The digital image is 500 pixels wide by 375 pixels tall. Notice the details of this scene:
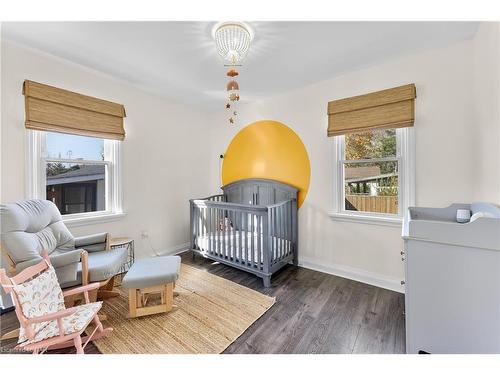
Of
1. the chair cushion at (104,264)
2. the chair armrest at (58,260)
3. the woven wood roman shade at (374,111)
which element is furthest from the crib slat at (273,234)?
the chair armrest at (58,260)

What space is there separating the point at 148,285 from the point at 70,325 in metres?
0.54

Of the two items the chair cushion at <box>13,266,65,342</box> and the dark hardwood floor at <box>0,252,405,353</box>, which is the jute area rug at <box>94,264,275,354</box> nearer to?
the dark hardwood floor at <box>0,252,405,353</box>

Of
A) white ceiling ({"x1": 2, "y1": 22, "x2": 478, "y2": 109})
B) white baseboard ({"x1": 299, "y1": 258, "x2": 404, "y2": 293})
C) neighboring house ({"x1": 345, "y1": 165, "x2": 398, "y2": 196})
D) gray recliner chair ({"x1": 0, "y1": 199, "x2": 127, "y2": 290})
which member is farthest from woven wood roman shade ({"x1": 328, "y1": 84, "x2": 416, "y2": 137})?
gray recliner chair ({"x1": 0, "y1": 199, "x2": 127, "y2": 290})

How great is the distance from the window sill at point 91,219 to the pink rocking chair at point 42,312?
969mm

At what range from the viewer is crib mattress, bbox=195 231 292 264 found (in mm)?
2361

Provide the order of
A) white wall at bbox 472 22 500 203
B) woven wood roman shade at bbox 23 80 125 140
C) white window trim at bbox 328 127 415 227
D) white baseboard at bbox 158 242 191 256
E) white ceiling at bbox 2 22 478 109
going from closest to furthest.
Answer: white wall at bbox 472 22 500 203 < white ceiling at bbox 2 22 478 109 < woven wood roman shade at bbox 23 80 125 140 < white window trim at bbox 328 127 415 227 < white baseboard at bbox 158 242 191 256

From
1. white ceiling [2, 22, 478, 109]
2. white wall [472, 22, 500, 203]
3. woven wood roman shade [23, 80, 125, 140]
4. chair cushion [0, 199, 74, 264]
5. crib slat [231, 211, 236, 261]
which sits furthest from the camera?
crib slat [231, 211, 236, 261]

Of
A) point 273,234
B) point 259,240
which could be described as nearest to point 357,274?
point 273,234

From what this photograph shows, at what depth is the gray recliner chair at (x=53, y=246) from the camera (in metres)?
1.50

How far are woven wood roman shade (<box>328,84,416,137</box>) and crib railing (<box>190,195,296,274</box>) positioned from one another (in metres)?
1.15

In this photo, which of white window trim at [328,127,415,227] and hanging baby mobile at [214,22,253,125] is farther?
white window trim at [328,127,415,227]

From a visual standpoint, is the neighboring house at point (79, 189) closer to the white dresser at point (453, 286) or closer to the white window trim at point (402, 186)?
the white window trim at point (402, 186)

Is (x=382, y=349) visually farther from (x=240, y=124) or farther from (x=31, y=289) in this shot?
(x=240, y=124)

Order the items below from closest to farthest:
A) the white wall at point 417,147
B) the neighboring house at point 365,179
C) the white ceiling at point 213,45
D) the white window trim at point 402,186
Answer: the white ceiling at point 213,45
the white wall at point 417,147
the white window trim at point 402,186
the neighboring house at point 365,179
